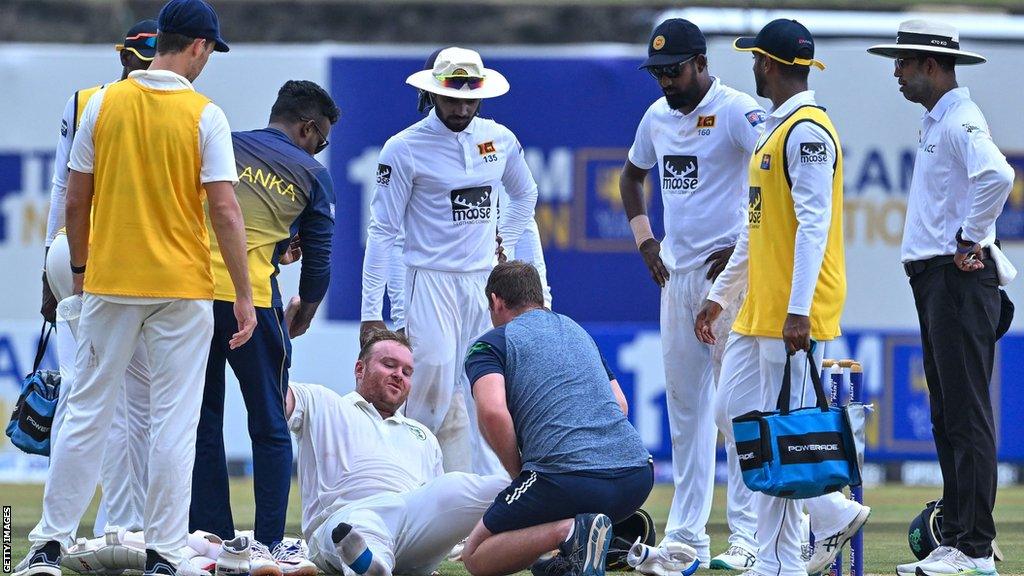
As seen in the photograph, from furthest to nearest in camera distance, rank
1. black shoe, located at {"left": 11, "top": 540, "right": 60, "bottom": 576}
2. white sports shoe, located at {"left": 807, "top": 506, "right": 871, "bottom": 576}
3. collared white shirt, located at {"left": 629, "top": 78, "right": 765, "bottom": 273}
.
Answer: collared white shirt, located at {"left": 629, "top": 78, "right": 765, "bottom": 273} → white sports shoe, located at {"left": 807, "top": 506, "right": 871, "bottom": 576} → black shoe, located at {"left": 11, "top": 540, "right": 60, "bottom": 576}

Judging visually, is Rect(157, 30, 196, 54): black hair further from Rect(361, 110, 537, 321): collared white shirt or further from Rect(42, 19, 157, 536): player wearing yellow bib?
Rect(361, 110, 537, 321): collared white shirt

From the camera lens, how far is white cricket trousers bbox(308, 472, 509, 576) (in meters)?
6.39

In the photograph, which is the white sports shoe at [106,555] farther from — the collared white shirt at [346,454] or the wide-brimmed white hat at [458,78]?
the wide-brimmed white hat at [458,78]

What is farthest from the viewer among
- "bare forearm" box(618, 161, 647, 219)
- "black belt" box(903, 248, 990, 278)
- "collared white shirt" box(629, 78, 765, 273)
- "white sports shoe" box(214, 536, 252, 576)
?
"bare forearm" box(618, 161, 647, 219)

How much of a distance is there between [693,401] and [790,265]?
4.22 ft

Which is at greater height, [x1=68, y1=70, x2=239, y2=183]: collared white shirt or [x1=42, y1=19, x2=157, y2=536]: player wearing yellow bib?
[x1=68, y1=70, x2=239, y2=183]: collared white shirt

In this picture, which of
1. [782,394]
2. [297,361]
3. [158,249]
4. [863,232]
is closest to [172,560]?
[158,249]

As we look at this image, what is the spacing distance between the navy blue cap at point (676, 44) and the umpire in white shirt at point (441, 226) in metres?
0.83

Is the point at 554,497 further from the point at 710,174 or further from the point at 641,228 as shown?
the point at 641,228

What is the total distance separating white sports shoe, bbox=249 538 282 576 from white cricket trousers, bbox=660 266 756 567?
1.82 meters

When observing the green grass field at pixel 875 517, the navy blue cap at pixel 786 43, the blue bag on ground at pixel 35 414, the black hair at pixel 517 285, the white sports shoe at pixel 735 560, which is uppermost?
the navy blue cap at pixel 786 43

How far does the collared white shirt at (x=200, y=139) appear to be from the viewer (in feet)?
19.2

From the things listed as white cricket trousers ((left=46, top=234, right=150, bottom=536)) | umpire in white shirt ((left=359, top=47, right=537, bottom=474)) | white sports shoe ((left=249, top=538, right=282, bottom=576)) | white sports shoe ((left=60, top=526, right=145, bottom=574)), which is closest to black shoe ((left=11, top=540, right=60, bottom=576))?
white sports shoe ((left=60, top=526, right=145, bottom=574))

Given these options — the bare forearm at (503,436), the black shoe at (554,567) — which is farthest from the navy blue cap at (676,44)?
the black shoe at (554,567)
